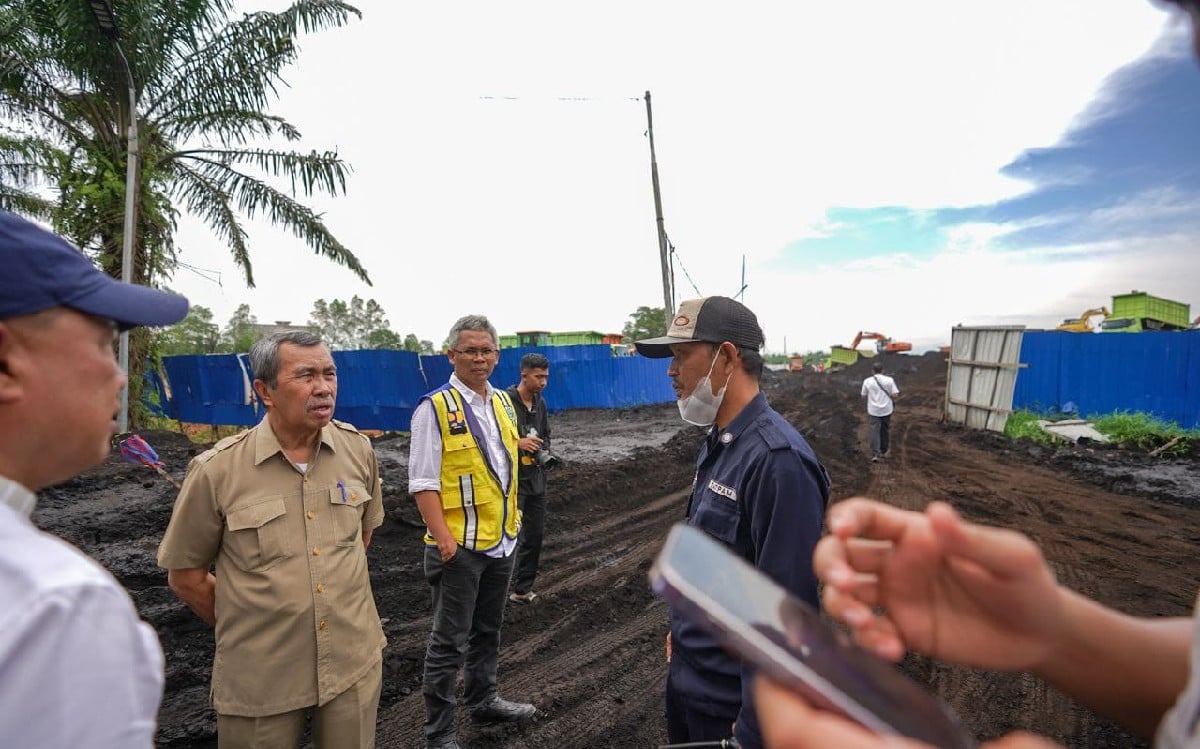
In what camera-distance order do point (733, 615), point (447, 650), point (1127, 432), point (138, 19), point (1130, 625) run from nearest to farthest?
point (733, 615) < point (1130, 625) < point (447, 650) < point (138, 19) < point (1127, 432)

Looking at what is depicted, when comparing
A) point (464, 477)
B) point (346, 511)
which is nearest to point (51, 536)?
point (346, 511)

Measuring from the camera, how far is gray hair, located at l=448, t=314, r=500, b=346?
3428 mm

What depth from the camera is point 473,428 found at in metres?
3.28

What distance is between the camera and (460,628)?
3115mm

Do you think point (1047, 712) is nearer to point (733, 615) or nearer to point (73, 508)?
point (733, 615)

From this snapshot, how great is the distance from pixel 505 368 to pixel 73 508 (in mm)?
11654

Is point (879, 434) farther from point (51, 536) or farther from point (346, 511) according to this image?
point (51, 536)

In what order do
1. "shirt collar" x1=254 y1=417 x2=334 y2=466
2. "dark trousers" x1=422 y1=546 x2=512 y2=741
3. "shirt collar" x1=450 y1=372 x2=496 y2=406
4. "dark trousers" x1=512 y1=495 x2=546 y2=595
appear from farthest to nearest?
"dark trousers" x1=512 y1=495 x2=546 y2=595
"shirt collar" x1=450 y1=372 x2=496 y2=406
"dark trousers" x1=422 y1=546 x2=512 y2=741
"shirt collar" x1=254 y1=417 x2=334 y2=466

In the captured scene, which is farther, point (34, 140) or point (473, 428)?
point (34, 140)

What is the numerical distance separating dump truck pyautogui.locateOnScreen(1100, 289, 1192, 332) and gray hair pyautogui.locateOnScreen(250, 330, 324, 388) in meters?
20.1

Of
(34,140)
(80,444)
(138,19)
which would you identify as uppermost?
(138,19)

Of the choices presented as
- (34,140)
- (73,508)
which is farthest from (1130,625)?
(34,140)

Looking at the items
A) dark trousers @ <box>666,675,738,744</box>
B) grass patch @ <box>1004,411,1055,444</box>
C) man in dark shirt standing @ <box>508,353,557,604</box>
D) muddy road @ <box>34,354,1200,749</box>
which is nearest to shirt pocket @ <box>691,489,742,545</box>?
dark trousers @ <box>666,675,738,744</box>

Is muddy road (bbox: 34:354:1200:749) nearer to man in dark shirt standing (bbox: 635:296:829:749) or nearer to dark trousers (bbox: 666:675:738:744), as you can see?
dark trousers (bbox: 666:675:738:744)
